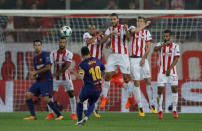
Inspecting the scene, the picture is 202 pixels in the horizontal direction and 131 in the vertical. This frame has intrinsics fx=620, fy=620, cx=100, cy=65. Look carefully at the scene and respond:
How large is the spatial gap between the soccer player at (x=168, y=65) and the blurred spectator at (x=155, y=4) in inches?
188

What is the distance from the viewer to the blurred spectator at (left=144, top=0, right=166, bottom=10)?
18.1m

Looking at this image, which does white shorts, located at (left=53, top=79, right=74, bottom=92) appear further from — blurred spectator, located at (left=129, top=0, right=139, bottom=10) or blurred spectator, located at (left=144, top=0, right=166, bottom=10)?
blurred spectator, located at (left=144, top=0, right=166, bottom=10)

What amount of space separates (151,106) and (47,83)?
10.6 feet

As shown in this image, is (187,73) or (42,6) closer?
(187,73)

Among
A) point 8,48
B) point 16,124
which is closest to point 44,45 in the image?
point 8,48

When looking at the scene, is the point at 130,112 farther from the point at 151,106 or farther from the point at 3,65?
the point at 3,65

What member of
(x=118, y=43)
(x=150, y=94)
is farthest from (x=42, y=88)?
(x=150, y=94)

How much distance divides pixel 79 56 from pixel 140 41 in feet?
7.02

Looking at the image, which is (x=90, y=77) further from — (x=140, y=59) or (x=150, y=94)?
(x=150, y=94)

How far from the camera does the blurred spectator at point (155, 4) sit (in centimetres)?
1806

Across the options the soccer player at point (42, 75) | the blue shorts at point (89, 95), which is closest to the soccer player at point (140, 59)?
the soccer player at point (42, 75)

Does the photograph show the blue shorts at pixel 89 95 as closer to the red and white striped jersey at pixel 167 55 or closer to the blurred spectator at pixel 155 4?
the red and white striped jersey at pixel 167 55

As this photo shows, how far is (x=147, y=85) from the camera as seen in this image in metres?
14.7

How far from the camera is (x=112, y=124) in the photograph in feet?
37.0
